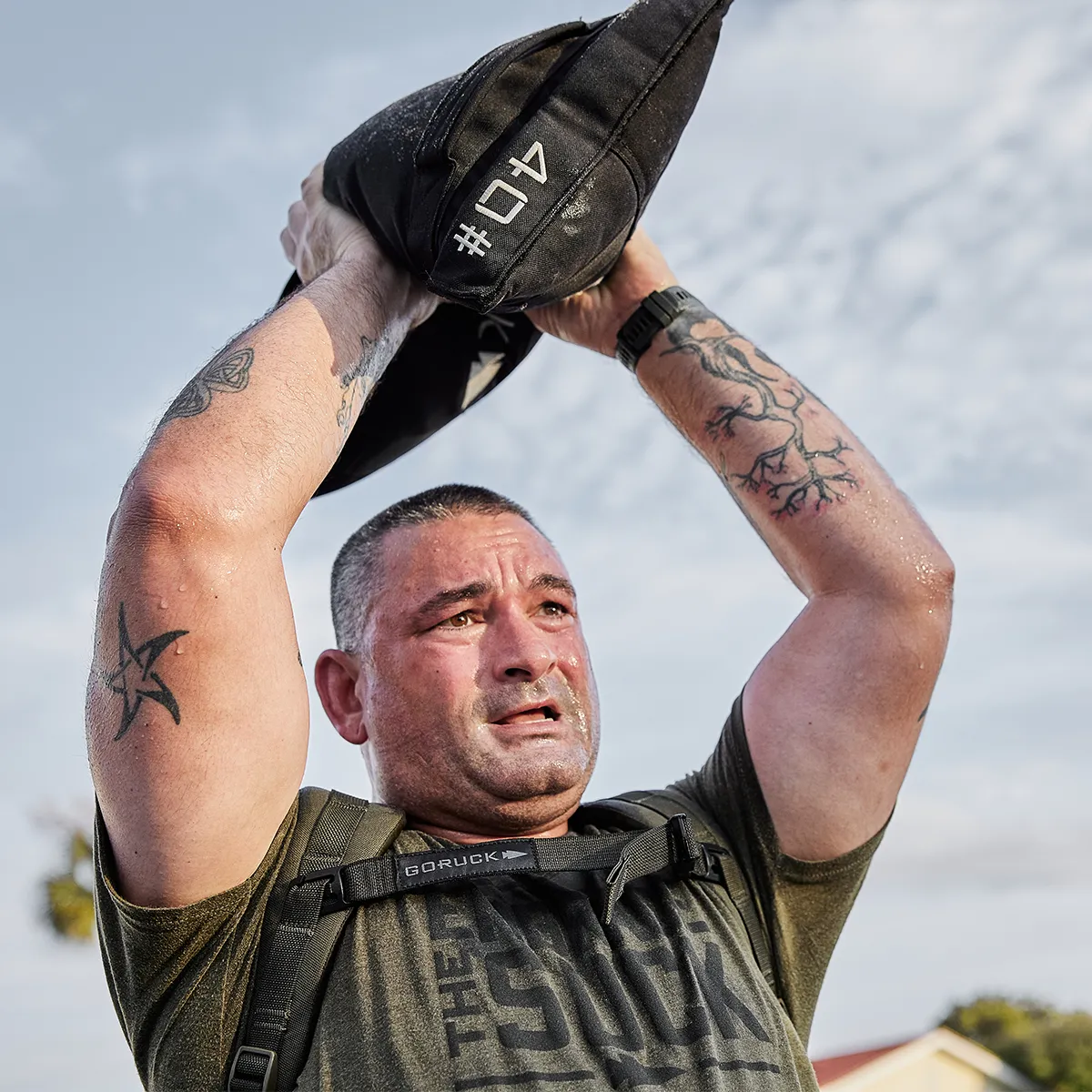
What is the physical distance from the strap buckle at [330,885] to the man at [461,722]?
56 mm

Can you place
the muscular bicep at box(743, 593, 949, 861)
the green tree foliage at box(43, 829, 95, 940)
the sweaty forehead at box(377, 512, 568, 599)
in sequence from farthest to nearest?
the green tree foliage at box(43, 829, 95, 940) < the sweaty forehead at box(377, 512, 568, 599) < the muscular bicep at box(743, 593, 949, 861)

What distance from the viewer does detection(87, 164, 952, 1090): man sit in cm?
220

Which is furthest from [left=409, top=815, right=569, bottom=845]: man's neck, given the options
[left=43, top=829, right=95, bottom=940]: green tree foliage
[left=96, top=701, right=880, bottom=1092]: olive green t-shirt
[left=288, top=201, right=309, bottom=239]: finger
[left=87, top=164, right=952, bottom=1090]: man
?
[left=43, top=829, right=95, bottom=940]: green tree foliage

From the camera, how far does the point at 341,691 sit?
10.2 feet

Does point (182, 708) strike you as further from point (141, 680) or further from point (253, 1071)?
point (253, 1071)

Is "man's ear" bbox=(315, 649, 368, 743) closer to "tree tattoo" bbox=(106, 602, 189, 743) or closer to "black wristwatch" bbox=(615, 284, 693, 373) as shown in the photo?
"tree tattoo" bbox=(106, 602, 189, 743)

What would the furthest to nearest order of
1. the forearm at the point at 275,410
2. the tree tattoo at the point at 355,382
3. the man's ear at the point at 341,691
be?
the man's ear at the point at 341,691
the tree tattoo at the point at 355,382
the forearm at the point at 275,410

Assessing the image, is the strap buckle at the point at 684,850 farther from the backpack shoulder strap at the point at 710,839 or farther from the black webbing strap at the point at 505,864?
the backpack shoulder strap at the point at 710,839

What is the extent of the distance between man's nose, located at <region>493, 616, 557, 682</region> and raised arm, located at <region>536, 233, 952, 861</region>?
55 cm

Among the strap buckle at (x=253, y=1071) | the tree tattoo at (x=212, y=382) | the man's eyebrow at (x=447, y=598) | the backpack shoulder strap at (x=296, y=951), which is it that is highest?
the tree tattoo at (x=212, y=382)

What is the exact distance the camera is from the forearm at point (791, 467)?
2.99 metres

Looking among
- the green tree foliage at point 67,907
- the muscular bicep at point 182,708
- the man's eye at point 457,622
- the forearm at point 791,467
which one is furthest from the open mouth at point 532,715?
the green tree foliage at point 67,907

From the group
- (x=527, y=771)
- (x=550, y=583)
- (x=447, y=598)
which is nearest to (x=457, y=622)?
(x=447, y=598)

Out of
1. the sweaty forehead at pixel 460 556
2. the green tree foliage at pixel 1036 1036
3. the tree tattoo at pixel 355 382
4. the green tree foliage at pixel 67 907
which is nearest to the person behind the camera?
the tree tattoo at pixel 355 382
